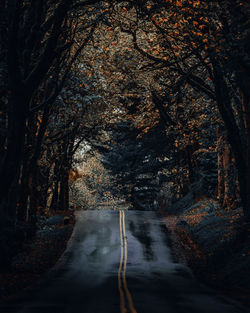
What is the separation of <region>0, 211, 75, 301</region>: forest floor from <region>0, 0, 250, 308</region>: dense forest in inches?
29.1

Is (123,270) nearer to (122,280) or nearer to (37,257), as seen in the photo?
(122,280)

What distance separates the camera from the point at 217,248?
18.5 metres

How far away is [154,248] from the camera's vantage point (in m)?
23.6

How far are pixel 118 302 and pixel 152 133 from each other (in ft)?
82.4

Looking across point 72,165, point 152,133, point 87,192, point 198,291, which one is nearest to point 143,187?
point 72,165

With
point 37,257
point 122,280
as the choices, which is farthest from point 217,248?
point 37,257

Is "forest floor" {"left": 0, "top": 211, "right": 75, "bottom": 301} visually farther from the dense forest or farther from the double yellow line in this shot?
the double yellow line

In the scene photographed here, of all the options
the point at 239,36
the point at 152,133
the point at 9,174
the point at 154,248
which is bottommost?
the point at 154,248

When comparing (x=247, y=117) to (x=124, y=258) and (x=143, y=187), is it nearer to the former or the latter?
(x=124, y=258)

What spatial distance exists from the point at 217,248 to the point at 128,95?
1567 centimetres

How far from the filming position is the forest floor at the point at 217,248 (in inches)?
574

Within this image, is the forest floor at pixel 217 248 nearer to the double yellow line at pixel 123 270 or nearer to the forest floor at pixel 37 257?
the double yellow line at pixel 123 270

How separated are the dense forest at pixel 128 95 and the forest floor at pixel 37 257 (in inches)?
29.1

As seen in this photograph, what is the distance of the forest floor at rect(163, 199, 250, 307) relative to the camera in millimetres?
14586
